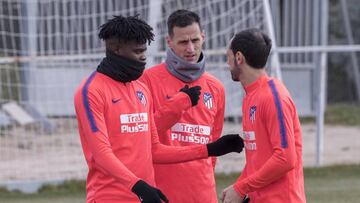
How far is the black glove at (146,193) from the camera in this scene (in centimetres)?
534

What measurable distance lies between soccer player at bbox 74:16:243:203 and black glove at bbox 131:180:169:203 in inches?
2.7

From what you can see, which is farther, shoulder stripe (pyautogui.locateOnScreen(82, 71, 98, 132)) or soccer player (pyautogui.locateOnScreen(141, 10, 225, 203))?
soccer player (pyautogui.locateOnScreen(141, 10, 225, 203))

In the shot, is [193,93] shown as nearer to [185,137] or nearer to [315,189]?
[185,137]

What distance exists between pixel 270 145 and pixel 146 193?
2.64 ft

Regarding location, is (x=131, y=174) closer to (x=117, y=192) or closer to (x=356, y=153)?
(x=117, y=192)

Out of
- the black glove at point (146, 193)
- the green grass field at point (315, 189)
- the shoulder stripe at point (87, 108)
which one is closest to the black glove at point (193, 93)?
the shoulder stripe at point (87, 108)

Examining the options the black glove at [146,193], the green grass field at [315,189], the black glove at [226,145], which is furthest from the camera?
the green grass field at [315,189]

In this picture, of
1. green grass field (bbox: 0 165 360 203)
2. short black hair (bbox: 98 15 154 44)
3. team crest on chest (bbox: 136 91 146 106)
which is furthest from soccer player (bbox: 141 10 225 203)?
green grass field (bbox: 0 165 360 203)

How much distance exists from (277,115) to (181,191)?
1.24 meters

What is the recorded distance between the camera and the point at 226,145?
6.15m

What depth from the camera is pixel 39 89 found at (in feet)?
44.1

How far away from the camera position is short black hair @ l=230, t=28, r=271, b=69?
18.7ft

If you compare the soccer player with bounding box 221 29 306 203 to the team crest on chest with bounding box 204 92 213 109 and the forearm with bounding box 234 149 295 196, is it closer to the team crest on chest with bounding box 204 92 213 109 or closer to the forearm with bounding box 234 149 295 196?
the forearm with bounding box 234 149 295 196

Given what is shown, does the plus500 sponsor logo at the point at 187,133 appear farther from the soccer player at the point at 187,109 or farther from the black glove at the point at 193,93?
the black glove at the point at 193,93
